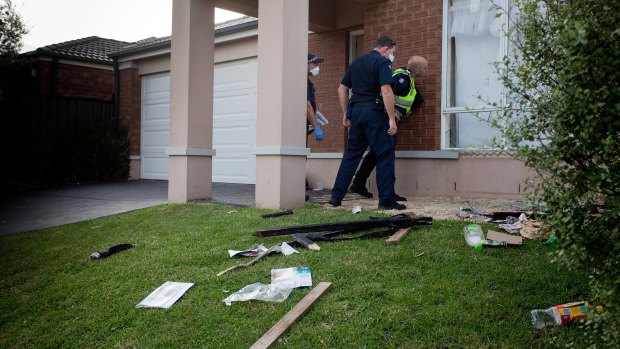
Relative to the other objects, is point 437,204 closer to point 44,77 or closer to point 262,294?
point 262,294

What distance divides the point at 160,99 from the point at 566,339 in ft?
44.2

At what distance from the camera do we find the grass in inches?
133

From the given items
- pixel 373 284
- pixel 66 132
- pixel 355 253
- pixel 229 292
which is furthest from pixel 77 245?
pixel 66 132

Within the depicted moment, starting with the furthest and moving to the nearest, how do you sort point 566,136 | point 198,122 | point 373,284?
1. point 198,122
2. point 373,284
3. point 566,136

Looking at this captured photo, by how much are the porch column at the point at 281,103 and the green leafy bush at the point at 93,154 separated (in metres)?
8.35

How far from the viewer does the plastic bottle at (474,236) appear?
15.5ft

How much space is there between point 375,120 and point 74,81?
13.4 metres

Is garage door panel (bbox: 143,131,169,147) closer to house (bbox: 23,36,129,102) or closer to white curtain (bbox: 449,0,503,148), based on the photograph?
house (bbox: 23,36,129,102)

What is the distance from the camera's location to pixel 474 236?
16.0ft

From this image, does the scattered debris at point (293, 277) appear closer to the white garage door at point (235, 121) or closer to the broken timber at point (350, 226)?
the broken timber at point (350, 226)

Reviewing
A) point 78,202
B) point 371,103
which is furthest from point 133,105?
point 371,103

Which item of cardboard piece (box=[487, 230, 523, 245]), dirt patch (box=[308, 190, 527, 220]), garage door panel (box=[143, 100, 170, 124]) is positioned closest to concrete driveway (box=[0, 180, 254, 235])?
dirt patch (box=[308, 190, 527, 220])

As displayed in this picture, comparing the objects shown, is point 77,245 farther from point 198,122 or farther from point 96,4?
point 96,4

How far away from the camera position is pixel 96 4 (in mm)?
15719
